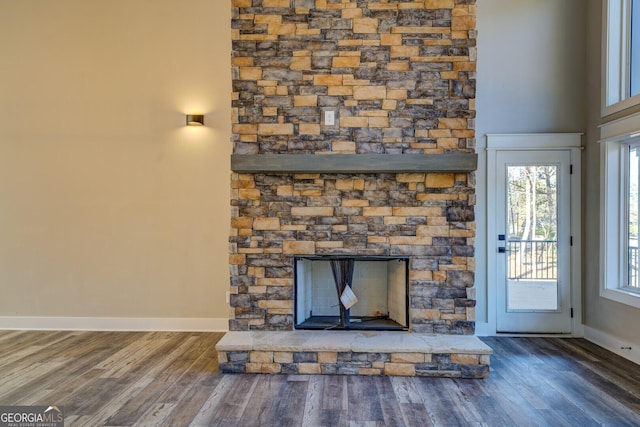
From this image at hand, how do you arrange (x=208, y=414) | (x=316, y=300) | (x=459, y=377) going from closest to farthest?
(x=208, y=414) → (x=459, y=377) → (x=316, y=300)

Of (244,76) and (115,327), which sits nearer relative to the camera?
(244,76)

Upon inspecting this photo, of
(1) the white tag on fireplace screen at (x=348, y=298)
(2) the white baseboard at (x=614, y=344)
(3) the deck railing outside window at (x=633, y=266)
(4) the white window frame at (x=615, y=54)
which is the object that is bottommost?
(2) the white baseboard at (x=614, y=344)

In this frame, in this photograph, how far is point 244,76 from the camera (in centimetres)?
334

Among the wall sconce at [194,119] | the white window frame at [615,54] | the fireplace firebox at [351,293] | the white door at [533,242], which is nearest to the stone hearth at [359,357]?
the fireplace firebox at [351,293]

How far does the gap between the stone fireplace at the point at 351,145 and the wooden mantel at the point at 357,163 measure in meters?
0.02

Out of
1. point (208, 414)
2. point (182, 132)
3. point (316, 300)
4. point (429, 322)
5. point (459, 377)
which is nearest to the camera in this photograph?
point (208, 414)

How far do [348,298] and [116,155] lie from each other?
3.01 metres

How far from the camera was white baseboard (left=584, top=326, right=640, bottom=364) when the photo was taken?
3239 millimetres

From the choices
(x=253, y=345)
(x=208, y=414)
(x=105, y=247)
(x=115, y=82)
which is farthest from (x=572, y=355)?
(x=115, y=82)

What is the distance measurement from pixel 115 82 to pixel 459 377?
4.55 metres

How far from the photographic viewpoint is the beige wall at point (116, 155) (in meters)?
4.16

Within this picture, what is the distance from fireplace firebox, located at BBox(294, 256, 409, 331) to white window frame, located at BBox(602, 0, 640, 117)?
2.55 meters

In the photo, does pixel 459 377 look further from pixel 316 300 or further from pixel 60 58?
pixel 60 58

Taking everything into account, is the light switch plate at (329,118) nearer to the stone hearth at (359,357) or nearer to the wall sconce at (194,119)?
the wall sconce at (194,119)
